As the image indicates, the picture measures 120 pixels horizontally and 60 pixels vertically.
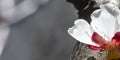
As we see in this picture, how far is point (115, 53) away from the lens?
0.41m

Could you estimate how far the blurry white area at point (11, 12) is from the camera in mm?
870

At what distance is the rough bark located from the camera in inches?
18.3

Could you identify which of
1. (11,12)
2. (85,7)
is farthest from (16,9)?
(85,7)

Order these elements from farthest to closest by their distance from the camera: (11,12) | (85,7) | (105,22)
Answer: (11,12), (85,7), (105,22)

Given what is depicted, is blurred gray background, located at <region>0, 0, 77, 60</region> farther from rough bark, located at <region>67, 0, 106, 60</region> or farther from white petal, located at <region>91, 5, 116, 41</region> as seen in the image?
white petal, located at <region>91, 5, 116, 41</region>

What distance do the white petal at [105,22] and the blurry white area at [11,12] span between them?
487 millimetres

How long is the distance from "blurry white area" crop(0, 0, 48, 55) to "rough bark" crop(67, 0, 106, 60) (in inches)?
14.9

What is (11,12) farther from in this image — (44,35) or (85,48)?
(85,48)

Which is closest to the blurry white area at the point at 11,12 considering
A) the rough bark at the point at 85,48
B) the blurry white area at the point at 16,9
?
the blurry white area at the point at 16,9

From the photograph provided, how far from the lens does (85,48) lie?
1.56 feet

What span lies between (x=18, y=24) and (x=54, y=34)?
4.7 inches

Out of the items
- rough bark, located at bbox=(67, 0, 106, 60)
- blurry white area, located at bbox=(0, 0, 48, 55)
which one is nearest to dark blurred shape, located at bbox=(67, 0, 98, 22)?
rough bark, located at bbox=(67, 0, 106, 60)

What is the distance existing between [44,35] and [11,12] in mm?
131

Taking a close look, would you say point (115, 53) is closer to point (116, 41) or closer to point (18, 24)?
point (116, 41)
